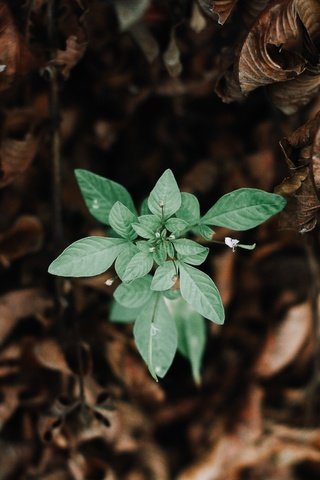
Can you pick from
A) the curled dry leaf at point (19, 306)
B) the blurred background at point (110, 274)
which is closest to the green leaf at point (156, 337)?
the blurred background at point (110, 274)

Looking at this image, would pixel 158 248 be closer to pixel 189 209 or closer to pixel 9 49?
pixel 189 209

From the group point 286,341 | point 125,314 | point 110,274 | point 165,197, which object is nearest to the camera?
point 165,197

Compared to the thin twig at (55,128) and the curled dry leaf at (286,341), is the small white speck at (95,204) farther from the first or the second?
the curled dry leaf at (286,341)

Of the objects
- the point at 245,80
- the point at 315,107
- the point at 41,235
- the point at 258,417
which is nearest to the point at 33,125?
the point at 41,235

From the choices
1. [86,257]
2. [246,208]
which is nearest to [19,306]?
[86,257]

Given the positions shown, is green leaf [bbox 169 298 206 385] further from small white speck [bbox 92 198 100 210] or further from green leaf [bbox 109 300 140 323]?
small white speck [bbox 92 198 100 210]

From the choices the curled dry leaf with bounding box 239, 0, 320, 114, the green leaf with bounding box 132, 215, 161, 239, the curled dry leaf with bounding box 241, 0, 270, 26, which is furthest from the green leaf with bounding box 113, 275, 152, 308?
the curled dry leaf with bounding box 241, 0, 270, 26

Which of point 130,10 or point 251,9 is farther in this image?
point 130,10
